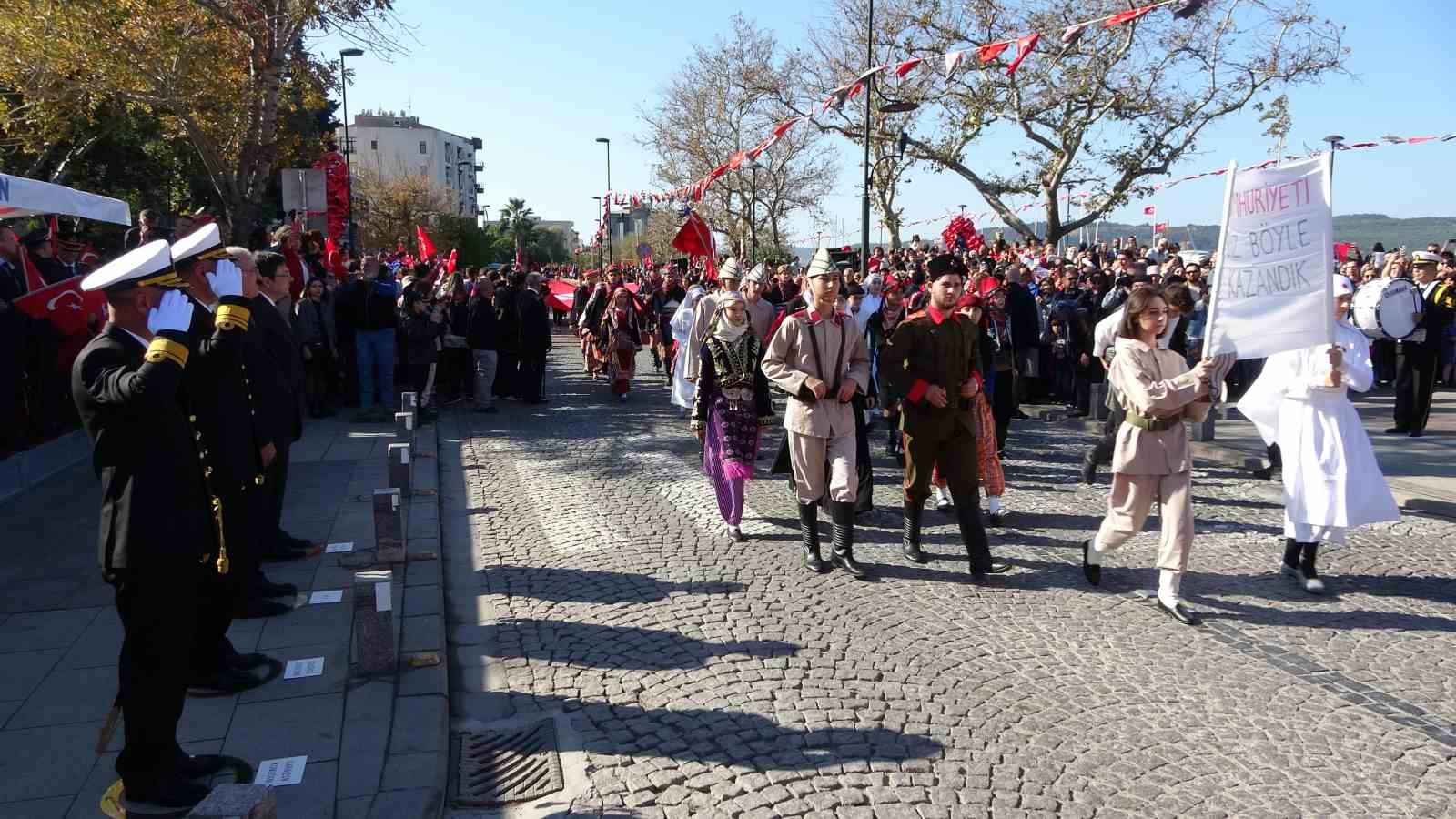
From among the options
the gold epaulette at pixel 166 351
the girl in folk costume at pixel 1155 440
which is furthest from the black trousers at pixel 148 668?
the girl in folk costume at pixel 1155 440

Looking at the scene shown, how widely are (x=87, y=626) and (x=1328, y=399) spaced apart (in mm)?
6853

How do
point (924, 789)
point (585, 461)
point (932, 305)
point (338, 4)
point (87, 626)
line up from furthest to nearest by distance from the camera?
point (338, 4) → point (585, 461) → point (932, 305) → point (87, 626) → point (924, 789)

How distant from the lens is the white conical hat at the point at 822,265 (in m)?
6.42

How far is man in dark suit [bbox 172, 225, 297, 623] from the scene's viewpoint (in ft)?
13.7

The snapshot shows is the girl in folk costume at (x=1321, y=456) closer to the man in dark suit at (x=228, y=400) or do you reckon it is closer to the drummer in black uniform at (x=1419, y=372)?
the man in dark suit at (x=228, y=400)

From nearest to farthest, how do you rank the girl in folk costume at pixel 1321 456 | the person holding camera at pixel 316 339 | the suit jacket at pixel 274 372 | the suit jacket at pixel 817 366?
the suit jacket at pixel 274 372
the girl in folk costume at pixel 1321 456
the suit jacket at pixel 817 366
the person holding camera at pixel 316 339

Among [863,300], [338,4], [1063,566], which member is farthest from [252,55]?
[1063,566]

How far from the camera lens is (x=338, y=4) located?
1426cm

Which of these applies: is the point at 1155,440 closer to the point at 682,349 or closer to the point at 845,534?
the point at 845,534

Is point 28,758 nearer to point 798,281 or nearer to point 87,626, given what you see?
point 87,626

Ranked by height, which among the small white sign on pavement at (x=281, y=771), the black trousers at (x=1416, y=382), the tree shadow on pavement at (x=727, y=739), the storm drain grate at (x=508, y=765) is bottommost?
the storm drain grate at (x=508, y=765)

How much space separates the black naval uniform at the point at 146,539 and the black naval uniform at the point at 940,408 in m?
4.07

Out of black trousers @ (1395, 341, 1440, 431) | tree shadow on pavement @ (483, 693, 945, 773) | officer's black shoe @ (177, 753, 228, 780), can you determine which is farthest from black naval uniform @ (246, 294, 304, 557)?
black trousers @ (1395, 341, 1440, 431)

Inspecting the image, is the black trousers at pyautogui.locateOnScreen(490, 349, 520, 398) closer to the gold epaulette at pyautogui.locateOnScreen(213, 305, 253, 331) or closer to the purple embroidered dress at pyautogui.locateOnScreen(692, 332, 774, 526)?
the purple embroidered dress at pyautogui.locateOnScreen(692, 332, 774, 526)
